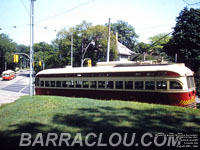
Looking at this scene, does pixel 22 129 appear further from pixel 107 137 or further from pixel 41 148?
pixel 107 137

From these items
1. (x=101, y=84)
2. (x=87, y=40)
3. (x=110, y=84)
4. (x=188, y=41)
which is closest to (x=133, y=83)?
(x=110, y=84)

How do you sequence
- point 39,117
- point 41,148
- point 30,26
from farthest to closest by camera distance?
point 30,26 → point 39,117 → point 41,148

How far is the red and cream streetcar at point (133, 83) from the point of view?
12664 mm

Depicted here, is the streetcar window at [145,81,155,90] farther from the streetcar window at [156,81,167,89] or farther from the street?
the street

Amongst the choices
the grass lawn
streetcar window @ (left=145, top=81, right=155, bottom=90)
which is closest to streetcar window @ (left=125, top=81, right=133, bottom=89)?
streetcar window @ (left=145, top=81, right=155, bottom=90)

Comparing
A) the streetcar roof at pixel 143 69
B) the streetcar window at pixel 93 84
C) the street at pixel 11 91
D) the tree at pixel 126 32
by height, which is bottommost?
the street at pixel 11 91

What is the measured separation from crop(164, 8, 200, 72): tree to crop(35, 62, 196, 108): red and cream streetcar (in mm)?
24856

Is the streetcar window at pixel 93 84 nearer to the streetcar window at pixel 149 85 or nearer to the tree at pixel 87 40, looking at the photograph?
the streetcar window at pixel 149 85

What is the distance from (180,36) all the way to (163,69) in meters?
28.8

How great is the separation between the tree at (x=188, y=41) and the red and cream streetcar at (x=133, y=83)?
2486 centimetres

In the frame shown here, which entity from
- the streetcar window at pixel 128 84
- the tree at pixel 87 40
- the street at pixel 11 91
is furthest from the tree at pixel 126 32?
the streetcar window at pixel 128 84

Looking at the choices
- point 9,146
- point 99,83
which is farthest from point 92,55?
point 9,146

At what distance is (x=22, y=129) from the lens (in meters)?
6.98

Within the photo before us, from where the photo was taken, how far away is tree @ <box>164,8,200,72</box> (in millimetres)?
37000
